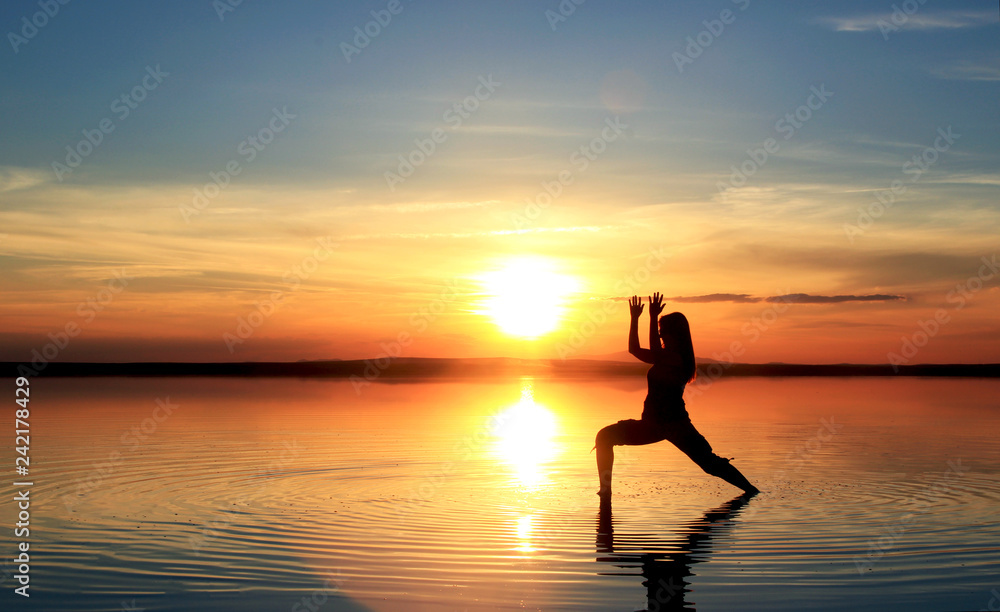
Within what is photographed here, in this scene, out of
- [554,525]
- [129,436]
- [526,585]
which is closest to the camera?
[526,585]

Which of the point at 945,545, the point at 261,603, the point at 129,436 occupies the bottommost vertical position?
the point at 261,603

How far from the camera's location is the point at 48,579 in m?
7.66

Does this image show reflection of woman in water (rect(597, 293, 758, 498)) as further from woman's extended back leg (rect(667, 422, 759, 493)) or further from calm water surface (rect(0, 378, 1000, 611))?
calm water surface (rect(0, 378, 1000, 611))

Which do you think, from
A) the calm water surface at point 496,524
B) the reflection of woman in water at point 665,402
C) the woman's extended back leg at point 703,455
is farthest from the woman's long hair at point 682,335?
the calm water surface at point 496,524

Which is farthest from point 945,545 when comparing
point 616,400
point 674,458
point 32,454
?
point 616,400

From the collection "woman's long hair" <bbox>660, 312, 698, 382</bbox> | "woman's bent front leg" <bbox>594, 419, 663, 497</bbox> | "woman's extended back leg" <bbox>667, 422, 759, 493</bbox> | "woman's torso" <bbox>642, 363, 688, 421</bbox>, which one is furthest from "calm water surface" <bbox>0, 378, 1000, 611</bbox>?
"woman's long hair" <bbox>660, 312, 698, 382</bbox>

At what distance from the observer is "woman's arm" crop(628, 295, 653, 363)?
38.5 feet

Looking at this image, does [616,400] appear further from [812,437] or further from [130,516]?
[130,516]

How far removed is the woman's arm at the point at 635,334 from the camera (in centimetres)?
1175

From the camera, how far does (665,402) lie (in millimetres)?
11898

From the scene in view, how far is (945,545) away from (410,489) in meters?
6.90

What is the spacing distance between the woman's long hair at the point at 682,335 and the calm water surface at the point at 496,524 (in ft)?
6.01

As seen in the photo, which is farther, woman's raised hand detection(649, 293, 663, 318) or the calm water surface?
woman's raised hand detection(649, 293, 663, 318)

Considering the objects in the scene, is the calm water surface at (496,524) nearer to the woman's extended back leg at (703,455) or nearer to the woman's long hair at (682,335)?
the woman's extended back leg at (703,455)
